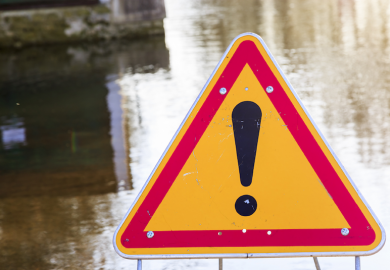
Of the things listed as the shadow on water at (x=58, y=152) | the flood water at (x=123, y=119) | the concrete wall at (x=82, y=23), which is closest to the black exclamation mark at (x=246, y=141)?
the flood water at (x=123, y=119)

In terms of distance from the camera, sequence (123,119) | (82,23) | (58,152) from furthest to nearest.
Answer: (82,23) < (123,119) < (58,152)

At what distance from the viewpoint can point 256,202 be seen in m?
1.83

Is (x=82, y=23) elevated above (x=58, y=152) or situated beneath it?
elevated above

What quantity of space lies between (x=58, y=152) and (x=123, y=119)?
101 centimetres

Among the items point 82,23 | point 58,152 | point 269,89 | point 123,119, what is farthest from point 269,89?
point 82,23

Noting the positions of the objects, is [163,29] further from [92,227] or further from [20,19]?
[92,227]

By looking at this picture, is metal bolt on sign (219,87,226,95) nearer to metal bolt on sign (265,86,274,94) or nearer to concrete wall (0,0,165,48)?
metal bolt on sign (265,86,274,94)

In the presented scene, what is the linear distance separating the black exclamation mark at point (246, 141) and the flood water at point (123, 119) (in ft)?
3.15

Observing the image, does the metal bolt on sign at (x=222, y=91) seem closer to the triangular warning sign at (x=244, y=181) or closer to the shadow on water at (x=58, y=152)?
the triangular warning sign at (x=244, y=181)

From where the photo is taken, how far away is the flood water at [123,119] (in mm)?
3137

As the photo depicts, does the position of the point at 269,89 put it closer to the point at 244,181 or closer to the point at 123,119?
the point at 244,181

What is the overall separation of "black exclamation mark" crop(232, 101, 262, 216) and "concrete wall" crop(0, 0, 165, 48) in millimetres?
9619

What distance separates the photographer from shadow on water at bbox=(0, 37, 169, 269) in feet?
10.4

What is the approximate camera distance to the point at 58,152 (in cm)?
476
